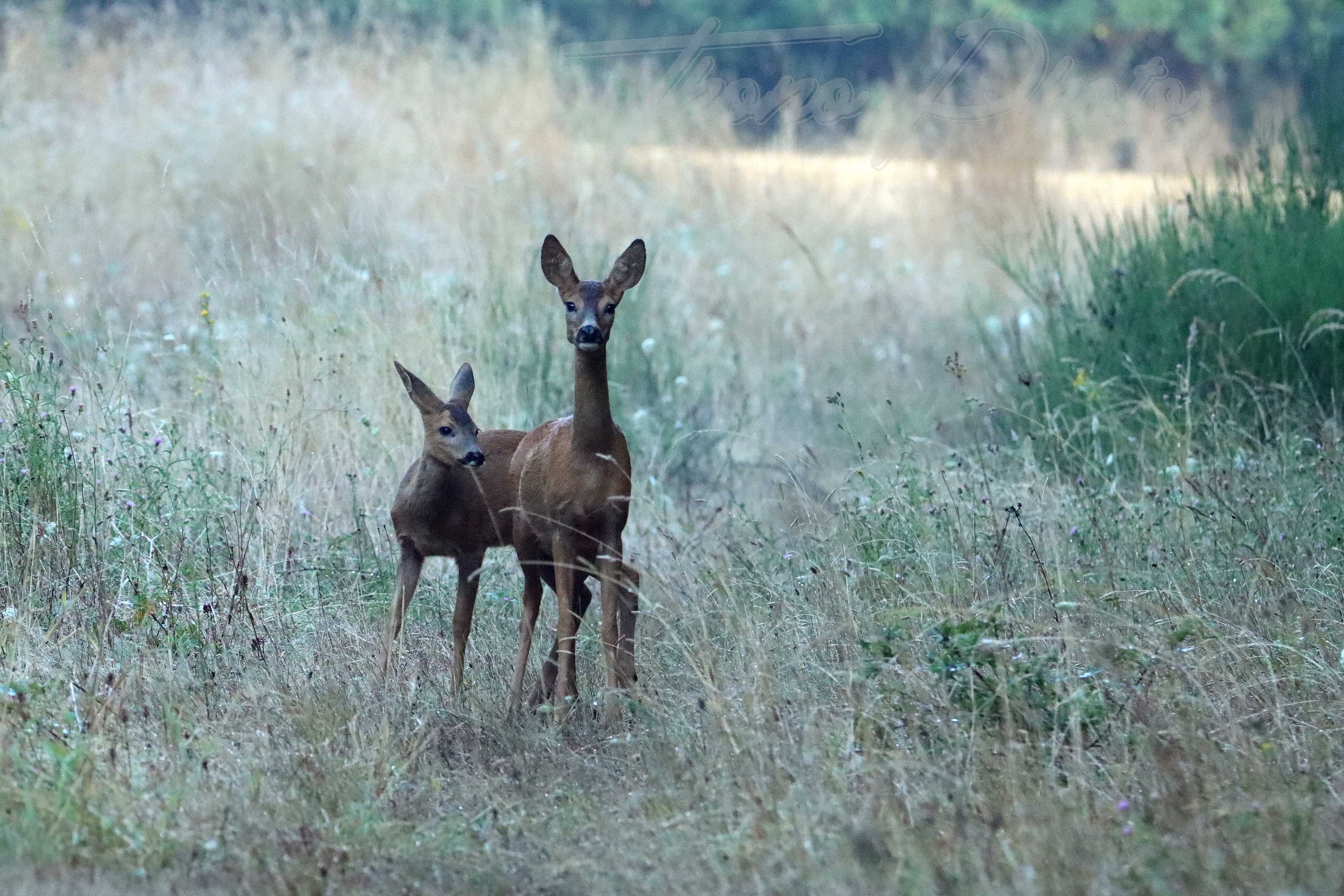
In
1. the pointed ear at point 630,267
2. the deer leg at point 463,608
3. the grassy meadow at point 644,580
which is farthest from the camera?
the deer leg at point 463,608

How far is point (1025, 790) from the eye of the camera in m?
Result: 3.90

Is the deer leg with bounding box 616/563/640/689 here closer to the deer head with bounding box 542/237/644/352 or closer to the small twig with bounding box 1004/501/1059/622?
the deer head with bounding box 542/237/644/352

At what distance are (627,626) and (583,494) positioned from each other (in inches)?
19.8

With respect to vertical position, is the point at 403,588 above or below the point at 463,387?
below

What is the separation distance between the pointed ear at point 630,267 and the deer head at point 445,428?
61 centimetres

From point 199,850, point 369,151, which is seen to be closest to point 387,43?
point 369,151

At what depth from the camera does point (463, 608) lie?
498 cm

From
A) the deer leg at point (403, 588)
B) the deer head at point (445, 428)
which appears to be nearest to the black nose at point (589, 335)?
the deer head at point (445, 428)

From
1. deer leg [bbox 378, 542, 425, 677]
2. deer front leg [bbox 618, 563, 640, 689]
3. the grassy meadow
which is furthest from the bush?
deer leg [bbox 378, 542, 425, 677]

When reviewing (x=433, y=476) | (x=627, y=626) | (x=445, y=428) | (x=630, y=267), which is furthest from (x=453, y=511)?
(x=630, y=267)

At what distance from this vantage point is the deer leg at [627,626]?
4758 mm

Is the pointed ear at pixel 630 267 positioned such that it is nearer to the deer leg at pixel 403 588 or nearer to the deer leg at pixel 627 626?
the deer leg at pixel 627 626

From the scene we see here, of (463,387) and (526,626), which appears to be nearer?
(526,626)

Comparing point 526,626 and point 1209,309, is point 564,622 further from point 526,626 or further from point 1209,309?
point 1209,309
